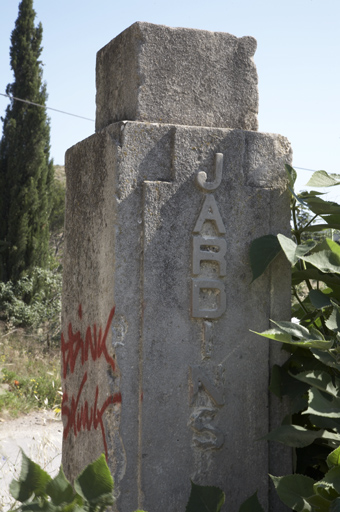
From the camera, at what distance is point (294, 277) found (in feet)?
8.23

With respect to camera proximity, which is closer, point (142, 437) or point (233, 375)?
point (142, 437)

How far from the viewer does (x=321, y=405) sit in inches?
76.4

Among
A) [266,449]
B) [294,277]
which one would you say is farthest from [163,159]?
[266,449]

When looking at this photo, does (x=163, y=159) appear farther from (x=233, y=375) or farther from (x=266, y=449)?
(x=266, y=449)

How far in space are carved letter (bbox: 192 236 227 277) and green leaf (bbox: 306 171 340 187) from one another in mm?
457

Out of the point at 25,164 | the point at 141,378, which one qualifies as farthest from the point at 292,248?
the point at 25,164

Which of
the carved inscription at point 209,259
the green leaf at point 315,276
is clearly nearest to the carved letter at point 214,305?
the carved inscription at point 209,259

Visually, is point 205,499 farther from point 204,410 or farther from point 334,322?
point 334,322

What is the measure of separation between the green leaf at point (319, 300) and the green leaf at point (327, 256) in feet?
0.30

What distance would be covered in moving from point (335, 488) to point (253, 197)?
3.59 ft

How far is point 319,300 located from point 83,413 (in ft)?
3.30

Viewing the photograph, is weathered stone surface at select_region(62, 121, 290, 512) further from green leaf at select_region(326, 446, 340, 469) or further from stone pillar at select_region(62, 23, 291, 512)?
green leaf at select_region(326, 446, 340, 469)

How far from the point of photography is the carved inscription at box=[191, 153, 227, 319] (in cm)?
224

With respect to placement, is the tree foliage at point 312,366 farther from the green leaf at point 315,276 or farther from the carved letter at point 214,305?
the carved letter at point 214,305
